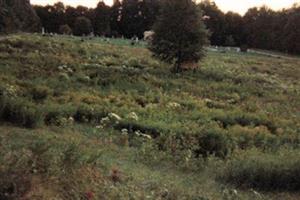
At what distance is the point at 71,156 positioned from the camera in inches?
307

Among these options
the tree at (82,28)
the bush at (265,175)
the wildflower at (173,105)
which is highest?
the bush at (265,175)

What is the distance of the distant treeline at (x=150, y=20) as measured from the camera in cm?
8494

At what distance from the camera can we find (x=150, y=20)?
3472 inches

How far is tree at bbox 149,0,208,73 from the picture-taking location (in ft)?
104

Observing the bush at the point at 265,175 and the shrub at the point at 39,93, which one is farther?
the shrub at the point at 39,93

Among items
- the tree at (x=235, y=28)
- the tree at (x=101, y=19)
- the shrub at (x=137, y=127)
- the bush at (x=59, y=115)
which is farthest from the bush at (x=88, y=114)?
the tree at (x=235, y=28)

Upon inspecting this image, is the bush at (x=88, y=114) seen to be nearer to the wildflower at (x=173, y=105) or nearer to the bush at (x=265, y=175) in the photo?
the wildflower at (x=173, y=105)

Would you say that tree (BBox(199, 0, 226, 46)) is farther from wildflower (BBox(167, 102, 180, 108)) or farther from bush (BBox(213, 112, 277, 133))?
bush (BBox(213, 112, 277, 133))

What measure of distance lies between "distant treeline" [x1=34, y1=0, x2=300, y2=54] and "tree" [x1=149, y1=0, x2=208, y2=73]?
51.2m

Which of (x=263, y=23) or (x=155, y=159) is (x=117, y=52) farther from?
(x=263, y=23)

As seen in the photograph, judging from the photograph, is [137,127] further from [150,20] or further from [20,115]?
[150,20]

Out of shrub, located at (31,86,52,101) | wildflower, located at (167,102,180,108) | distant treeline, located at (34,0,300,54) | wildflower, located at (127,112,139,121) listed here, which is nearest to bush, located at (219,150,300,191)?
wildflower, located at (127,112,139,121)

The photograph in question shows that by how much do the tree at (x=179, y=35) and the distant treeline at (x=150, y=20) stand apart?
168 feet

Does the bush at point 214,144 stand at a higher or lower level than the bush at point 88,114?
higher
